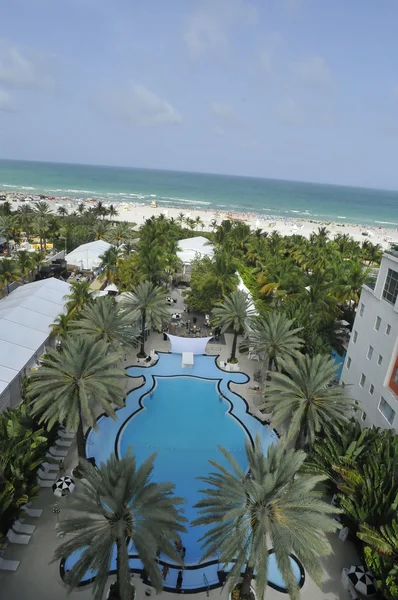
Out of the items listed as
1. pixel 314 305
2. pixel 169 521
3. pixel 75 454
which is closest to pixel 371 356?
pixel 314 305

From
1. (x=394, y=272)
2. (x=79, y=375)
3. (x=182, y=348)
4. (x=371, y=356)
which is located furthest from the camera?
(x=182, y=348)

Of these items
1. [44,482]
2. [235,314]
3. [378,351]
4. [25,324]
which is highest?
[378,351]

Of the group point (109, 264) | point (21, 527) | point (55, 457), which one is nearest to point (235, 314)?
point (55, 457)

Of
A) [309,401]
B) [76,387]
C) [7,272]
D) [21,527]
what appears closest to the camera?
[21,527]

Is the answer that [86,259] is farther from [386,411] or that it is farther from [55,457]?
[386,411]

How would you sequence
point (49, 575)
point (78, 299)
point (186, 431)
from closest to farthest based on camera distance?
point (49, 575) < point (186, 431) < point (78, 299)

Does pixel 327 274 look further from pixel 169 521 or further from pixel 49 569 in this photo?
pixel 49 569
